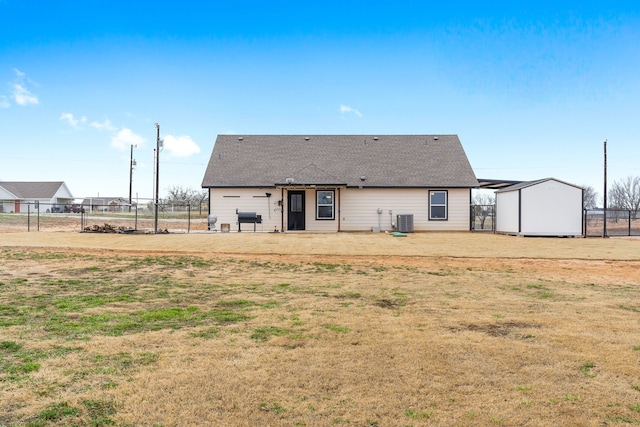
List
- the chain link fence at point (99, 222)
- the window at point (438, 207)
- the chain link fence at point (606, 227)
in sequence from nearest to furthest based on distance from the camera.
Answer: the chain link fence at point (606, 227), the chain link fence at point (99, 222), the window at point (438, 207)

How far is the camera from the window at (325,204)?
74.1 feet

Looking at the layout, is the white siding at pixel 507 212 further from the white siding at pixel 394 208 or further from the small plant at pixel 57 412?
the small plant at pixel 57 412

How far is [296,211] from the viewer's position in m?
22.6

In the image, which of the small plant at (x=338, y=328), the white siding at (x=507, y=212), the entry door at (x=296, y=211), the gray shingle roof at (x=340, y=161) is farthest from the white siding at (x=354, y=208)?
the small plant at (x=338, y=328)

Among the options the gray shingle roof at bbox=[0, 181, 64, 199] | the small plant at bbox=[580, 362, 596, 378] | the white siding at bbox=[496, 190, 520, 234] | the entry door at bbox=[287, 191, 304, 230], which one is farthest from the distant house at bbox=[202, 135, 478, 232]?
the gray shingle roof at bbox=[0, 181, 64, 199]

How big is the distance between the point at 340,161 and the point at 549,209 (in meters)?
11.1

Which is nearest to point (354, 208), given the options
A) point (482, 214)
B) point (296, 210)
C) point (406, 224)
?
point (406, 224)

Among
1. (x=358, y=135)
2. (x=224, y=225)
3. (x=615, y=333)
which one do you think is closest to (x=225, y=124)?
(x=358, y=135)

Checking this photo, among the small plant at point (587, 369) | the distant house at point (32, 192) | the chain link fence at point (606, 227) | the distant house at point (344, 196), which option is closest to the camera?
the small plant at point (587, 369)

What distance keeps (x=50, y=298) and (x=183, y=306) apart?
2186 millimetres

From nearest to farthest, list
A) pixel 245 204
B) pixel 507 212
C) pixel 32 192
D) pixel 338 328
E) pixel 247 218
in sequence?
1. pixel 338 328
2. pixel 507 212
3. pixel 247 218
4. pixel 245 204
5. pixel 32 192

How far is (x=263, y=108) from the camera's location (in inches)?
1287

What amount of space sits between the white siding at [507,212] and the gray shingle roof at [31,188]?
66.4 m

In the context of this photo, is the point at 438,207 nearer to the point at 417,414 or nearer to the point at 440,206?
the point at 440,206
